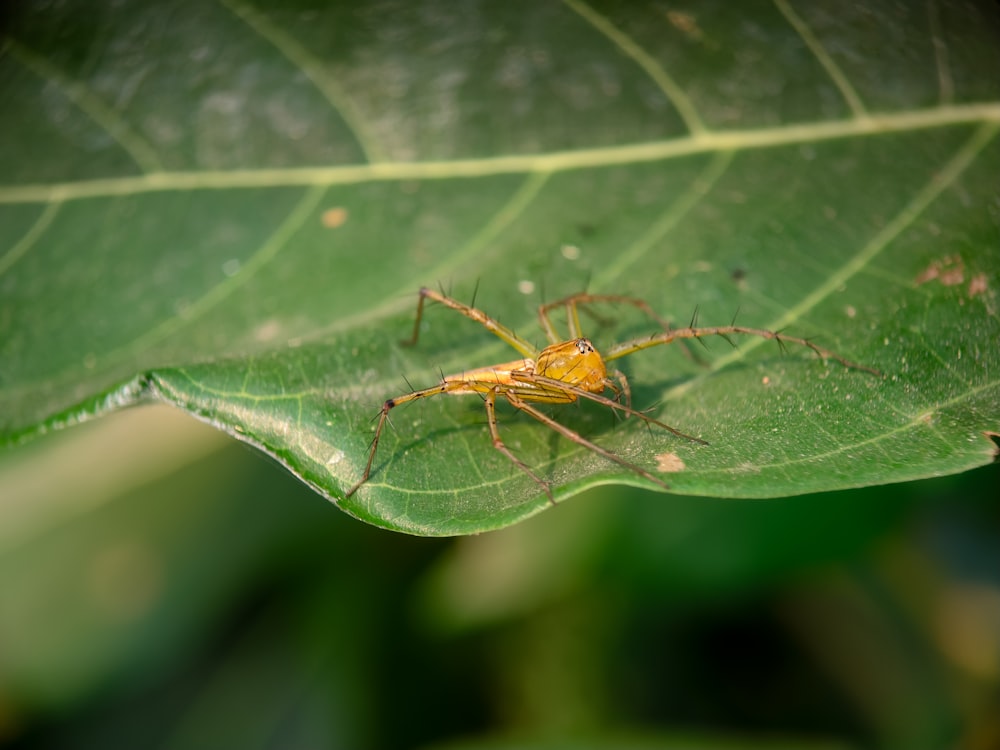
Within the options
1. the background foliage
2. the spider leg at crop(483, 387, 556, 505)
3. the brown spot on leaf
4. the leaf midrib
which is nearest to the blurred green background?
the background foliage

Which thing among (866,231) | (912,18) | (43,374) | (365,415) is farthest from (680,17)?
(43,374)

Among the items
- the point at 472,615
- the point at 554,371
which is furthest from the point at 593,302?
the point at 472,615

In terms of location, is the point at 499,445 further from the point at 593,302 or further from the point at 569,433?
the point at 593,302

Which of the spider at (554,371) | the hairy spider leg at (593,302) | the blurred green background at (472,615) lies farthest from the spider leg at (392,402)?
the blurred green background at (472,615)

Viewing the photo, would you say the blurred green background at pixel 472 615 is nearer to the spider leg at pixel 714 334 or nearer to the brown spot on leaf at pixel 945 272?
the spider leg at pixel 714 334

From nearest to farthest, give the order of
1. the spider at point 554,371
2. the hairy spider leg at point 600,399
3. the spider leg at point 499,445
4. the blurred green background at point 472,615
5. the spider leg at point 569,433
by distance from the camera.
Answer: the spider leg at point 569,433 < the spider leg at point 499,445 < the hairy spider leg at point 600,399 < the spider at point 554,371 < the blurred green background at point 472,615

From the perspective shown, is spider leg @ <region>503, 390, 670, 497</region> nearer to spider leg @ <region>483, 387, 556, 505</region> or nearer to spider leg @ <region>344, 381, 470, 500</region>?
spider leg @ <region>483, 387, 556, 505</region>
